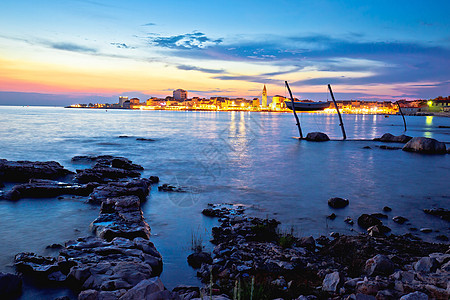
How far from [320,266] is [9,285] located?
22.0ft

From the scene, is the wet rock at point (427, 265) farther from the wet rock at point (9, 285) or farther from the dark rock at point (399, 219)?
the wet rock at point (9, 285)

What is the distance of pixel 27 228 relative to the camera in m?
10.5

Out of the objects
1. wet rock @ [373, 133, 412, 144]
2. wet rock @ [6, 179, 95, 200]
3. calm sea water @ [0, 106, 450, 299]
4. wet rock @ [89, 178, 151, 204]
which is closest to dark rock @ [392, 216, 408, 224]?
calm sea water @ [0, 106, 450, 299]

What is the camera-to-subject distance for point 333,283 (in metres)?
5.92

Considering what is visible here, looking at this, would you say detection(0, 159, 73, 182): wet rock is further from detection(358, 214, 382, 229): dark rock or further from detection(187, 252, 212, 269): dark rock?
detection(358, 214, 382, 229): dark rock

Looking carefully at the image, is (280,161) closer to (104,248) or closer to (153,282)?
(104,248)

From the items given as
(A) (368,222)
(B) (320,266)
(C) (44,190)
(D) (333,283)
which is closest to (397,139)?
(A) (368,222)

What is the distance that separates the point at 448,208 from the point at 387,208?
2990 millimetres

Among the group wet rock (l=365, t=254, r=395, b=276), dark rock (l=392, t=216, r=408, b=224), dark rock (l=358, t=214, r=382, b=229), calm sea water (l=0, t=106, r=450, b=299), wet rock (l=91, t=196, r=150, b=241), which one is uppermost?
wet rock (l=365, t=254, r=395, b=276)

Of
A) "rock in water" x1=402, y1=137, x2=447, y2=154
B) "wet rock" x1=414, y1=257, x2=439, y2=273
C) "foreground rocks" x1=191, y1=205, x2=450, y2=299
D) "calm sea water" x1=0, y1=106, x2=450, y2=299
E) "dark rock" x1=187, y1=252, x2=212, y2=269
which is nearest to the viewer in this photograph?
"foreground rocks" x1=191, y1=205, x2=450, y2=299

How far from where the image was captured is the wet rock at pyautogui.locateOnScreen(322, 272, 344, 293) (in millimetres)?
5824

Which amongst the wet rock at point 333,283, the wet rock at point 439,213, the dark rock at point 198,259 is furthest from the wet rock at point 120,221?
the wet rock at point 439,213

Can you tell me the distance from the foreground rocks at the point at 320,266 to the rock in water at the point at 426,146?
28.2m

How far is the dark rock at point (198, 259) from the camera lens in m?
7.97
